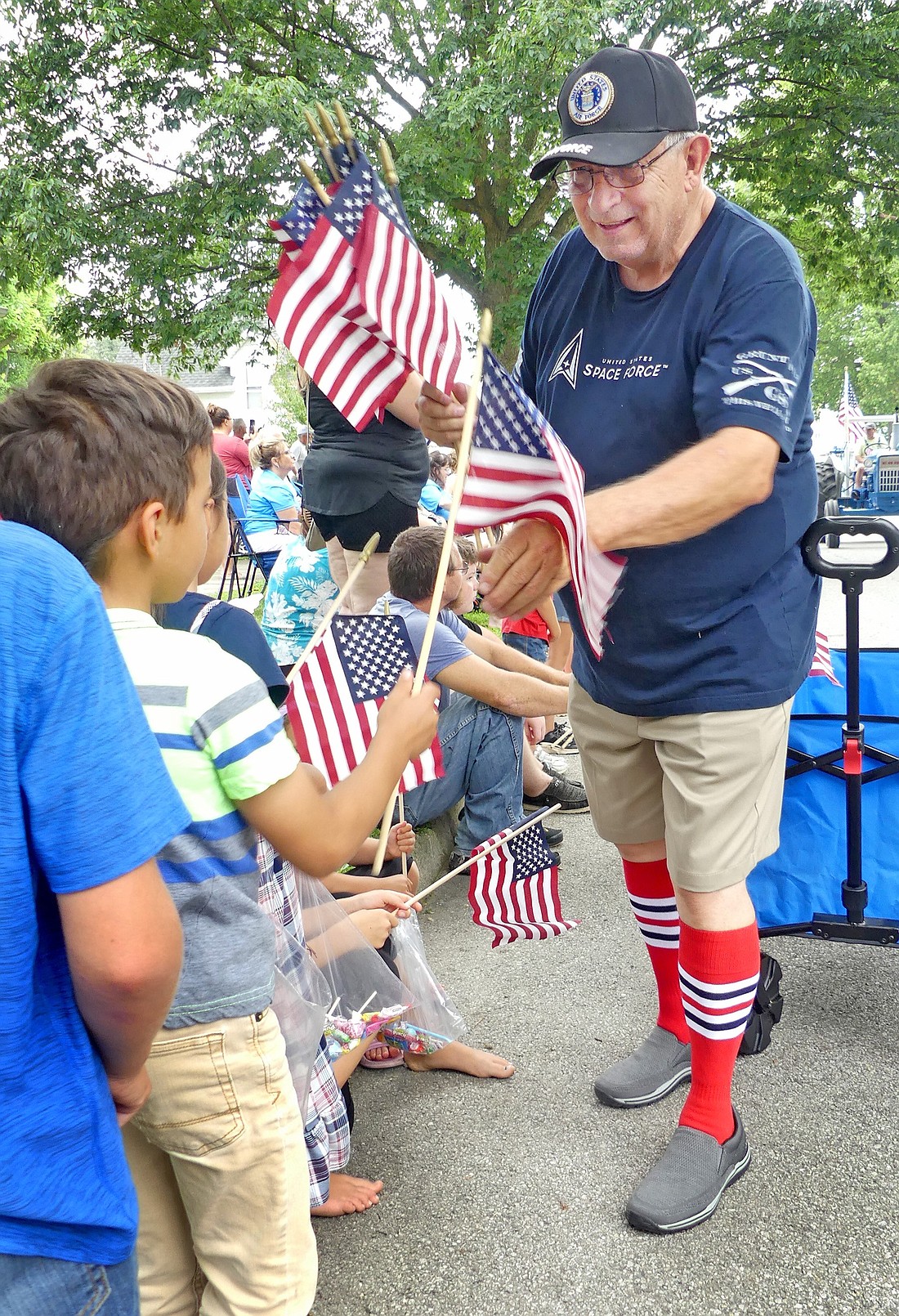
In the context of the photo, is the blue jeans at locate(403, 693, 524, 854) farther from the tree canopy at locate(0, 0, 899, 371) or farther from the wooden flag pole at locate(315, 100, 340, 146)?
the tree canopy at locate(0, 0, 899, 371)

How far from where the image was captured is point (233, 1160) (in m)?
1.68

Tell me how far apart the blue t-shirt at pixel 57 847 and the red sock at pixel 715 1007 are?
162 cm

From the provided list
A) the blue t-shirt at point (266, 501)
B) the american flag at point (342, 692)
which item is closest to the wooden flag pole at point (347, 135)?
the american flag at point (342, 692)

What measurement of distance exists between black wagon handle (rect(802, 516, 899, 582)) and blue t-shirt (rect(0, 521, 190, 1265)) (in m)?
1.84

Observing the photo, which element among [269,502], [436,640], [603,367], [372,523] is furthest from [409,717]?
[269,502]

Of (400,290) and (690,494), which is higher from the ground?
(400,290)

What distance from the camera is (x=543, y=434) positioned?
2.12 meters

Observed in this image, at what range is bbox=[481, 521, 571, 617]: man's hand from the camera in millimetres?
2254

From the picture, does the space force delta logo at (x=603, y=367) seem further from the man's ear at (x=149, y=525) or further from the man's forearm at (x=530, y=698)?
the man's forearm at (x=530, y=698)

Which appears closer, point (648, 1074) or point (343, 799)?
point (343, 799)

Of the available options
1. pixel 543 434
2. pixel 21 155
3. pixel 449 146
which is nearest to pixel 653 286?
pixel 543 434

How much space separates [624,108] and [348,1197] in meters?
2.44

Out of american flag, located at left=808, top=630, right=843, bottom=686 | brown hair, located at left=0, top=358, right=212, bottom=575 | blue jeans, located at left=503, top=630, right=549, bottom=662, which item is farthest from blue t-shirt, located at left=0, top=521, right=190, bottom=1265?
blue jeans, located at left=503, top=630, right=549, bottom=662

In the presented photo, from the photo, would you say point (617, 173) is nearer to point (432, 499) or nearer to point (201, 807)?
point (201, 807)
